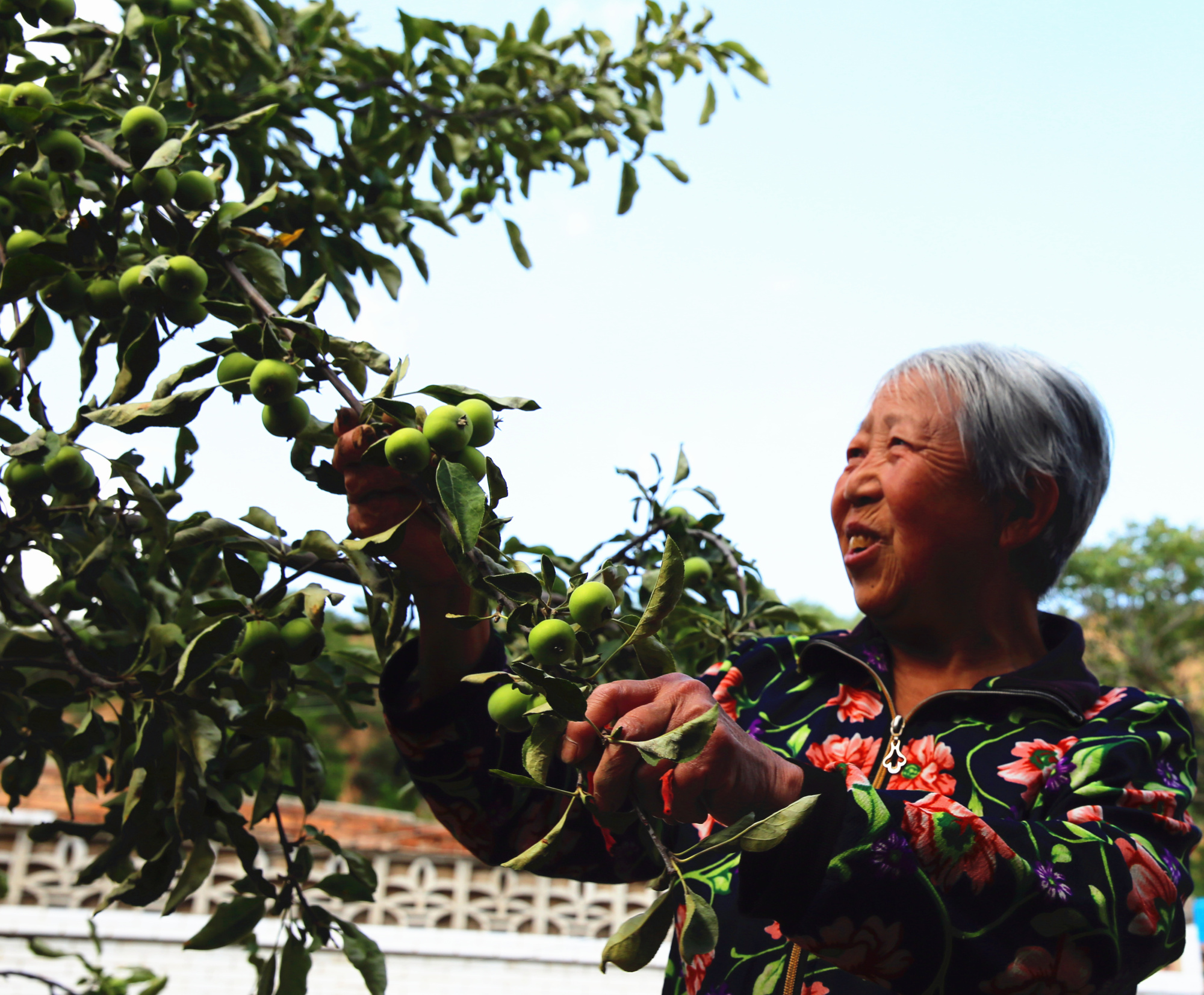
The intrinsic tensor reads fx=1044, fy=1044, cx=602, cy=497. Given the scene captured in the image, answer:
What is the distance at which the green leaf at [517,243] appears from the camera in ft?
7.68

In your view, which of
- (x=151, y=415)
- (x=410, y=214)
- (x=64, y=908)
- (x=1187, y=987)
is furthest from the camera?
(x=1187, y=987)

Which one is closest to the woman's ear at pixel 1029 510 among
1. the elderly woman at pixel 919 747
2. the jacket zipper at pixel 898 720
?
the elderly woman at pixel 919 747

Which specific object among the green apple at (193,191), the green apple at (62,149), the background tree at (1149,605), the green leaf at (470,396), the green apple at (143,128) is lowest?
the background tree at (1149,605)

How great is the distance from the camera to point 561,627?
2.78 ft

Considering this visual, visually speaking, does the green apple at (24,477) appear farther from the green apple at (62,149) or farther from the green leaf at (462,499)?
the green leaf at (462,499)

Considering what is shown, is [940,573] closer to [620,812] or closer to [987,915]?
[987,915]

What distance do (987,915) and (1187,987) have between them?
575cm

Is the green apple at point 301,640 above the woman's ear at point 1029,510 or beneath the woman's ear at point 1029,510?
beneath

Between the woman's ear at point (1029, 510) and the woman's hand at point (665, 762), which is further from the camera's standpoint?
the woman's ear at point (1029, 510)

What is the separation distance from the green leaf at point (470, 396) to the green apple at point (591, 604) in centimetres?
25

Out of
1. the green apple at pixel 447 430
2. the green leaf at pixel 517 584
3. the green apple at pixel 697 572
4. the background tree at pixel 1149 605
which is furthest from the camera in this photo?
the background tree at pixel 1149 605

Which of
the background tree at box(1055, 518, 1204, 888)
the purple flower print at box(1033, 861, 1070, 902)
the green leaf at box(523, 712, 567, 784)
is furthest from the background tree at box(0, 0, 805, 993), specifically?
the background tree at box(1055, 518, 1204, 888)

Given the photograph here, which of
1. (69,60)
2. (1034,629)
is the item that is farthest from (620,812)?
(69,60)

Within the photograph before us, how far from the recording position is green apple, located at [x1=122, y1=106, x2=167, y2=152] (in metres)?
1.34
